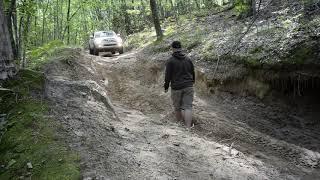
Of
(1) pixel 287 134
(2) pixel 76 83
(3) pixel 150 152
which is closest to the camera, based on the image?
(3) pixel 150 152

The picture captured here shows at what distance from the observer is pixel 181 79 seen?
905 centimetres

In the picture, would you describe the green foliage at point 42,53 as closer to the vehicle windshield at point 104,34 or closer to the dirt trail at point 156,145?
the dirt trail at point 156,145

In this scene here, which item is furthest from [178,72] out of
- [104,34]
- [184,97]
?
[104,34]

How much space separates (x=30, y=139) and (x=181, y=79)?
4.32 metres

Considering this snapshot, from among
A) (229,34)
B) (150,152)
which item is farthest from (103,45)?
(150,152)

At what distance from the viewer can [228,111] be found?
10812 mm

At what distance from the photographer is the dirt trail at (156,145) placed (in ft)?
18.8

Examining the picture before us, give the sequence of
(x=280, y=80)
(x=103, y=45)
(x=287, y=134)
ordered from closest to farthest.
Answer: (x=287, y=134) < (x=280, y=80) < (x=103, y=45)

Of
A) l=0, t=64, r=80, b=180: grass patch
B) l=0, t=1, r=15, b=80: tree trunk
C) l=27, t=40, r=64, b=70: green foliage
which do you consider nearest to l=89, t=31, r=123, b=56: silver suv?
l=27, t=40, r=64, b=70: green foliage

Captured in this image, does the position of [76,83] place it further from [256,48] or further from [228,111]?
[256,48]

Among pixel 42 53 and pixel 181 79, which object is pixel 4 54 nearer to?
pixel 181 79

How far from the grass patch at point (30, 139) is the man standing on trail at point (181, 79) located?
10.7ft

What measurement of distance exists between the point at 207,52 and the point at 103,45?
10558 millimetres

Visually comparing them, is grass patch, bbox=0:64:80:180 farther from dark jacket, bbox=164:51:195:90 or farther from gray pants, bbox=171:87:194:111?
gray pants, bbox=171:87:194:111
